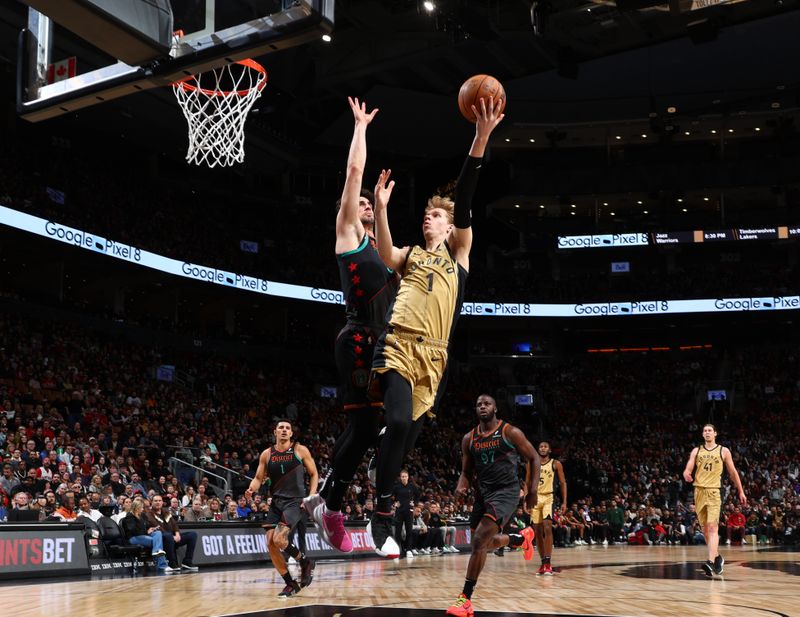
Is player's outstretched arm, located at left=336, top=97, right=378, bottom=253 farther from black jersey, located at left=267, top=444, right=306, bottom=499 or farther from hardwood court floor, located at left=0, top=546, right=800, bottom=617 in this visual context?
black jersey, located at left=267, top=444, right=306, bottom=499

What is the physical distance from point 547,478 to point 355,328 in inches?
441

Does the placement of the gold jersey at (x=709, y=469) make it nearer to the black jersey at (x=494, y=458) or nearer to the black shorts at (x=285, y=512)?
the black jersey at (x=494, y=458)

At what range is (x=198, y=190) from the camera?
37.5 m

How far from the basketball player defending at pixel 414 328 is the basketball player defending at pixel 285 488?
6371 millimetres

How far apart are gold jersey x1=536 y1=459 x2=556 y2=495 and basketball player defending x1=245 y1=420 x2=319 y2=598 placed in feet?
18.1

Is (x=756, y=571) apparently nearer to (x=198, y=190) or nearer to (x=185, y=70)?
(x=185, y=70)

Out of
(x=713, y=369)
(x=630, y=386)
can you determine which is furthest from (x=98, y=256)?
(x=713, y=369)

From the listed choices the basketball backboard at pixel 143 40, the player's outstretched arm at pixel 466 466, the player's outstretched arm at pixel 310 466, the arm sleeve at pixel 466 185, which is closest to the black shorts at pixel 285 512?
the player's outstretched arm at pixel 310 466

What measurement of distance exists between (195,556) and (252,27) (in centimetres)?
1158

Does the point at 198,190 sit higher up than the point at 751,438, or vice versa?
the point at 198,190

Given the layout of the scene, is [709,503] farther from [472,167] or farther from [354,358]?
[472,167]

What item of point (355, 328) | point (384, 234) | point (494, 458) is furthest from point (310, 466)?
A: point (384, 234)

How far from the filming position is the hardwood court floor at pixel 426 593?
8414 mm

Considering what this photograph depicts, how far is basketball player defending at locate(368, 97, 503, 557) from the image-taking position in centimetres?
534
